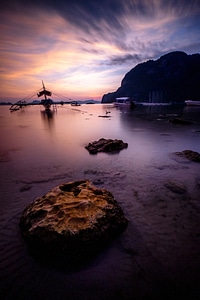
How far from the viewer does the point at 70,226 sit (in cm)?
374

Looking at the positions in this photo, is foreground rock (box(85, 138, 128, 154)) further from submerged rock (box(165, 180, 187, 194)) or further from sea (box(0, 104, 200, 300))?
submerged rock (box(165, 180, 187, 194))

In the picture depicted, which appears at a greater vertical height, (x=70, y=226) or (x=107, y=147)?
(x=70, y=226)

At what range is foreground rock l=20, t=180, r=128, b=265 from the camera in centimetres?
357

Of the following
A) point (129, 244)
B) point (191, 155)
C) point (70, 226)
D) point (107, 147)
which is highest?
point (70, 226)

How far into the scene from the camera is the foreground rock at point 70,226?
357cm

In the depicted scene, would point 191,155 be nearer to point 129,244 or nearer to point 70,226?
point 129,244

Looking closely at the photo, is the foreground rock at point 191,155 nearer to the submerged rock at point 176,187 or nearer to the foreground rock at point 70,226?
the submerged rock at point 176,187

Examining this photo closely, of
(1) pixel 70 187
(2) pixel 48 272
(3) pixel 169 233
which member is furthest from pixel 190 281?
(1) pixel 70 187

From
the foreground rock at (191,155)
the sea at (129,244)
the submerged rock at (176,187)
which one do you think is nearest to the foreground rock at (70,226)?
the sea at (129,244)

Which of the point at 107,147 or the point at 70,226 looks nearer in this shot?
the point at 70,226

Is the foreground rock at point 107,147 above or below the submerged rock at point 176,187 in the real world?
above

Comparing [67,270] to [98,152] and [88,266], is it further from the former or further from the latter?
[98,152]

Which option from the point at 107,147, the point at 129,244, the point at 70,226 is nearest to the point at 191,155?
the point at 107,147

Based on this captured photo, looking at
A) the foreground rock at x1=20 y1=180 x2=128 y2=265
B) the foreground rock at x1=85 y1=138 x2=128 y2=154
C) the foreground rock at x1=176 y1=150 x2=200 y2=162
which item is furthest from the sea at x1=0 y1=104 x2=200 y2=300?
the foreground rock at x1=85 y1=138 x2=128 y2=154
